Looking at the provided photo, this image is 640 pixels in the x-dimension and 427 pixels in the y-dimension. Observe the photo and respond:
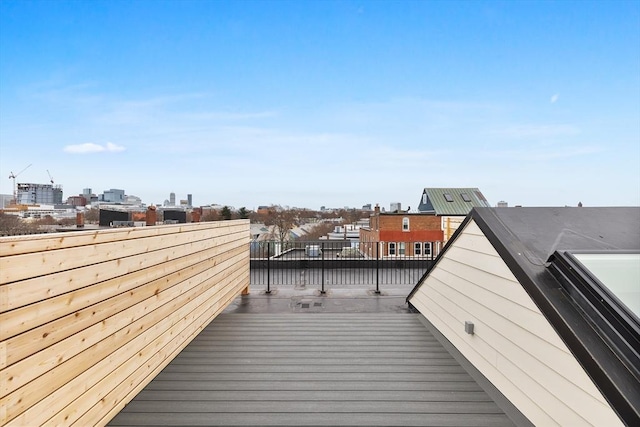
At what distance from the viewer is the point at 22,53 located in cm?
1055

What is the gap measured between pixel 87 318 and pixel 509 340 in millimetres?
2956

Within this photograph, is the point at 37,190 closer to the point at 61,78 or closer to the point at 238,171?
the point at 61,78

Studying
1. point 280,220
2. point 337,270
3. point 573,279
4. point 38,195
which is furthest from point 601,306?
point 280,220

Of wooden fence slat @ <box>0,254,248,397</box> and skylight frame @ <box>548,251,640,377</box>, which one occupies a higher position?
skylight frame @ <box>548,251,640,377</box>

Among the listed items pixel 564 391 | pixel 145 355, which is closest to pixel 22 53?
pixel 145 355

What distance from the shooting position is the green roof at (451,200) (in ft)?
59.2

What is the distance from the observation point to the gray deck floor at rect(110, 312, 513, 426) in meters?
2.10

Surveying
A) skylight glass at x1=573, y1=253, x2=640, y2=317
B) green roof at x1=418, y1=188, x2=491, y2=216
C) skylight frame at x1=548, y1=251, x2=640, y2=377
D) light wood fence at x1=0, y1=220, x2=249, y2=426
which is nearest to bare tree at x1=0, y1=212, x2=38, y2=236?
light wood fence at x1=0, y1=220, x2=249, y2=426

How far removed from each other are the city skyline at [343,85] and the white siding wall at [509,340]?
6.45m

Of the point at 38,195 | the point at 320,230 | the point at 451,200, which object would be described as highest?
the point at 451,200

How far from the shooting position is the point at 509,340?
2.29m

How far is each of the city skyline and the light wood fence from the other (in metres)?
9.19

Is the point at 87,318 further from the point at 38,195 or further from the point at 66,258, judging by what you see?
the point at 38,195

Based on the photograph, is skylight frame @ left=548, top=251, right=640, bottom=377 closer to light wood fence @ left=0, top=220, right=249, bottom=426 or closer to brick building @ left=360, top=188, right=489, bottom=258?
light wood fence @ left=0, top=220, right=249, bottom=426
